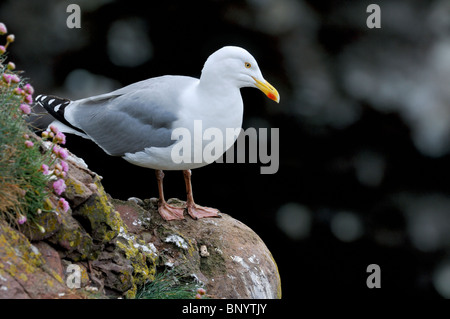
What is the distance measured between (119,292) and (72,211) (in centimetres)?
53

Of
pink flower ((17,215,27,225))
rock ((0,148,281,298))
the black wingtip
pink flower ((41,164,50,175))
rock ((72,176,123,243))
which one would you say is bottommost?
rock ((0,148,281,298))

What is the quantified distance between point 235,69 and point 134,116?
77 cm

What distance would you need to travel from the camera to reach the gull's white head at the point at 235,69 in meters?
4.18

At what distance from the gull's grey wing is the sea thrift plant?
0.88 m

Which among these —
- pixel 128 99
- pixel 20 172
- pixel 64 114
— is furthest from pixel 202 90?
pixel 20 172

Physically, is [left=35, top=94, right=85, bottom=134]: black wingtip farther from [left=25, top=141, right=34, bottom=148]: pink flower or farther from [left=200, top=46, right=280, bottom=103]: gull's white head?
[left=25, top=141, right=34, bottom=148]: pink flower

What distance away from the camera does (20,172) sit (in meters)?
3.34

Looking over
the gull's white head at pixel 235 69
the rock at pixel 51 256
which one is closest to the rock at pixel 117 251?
the rock at pixel 51 256

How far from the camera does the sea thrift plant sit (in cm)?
329

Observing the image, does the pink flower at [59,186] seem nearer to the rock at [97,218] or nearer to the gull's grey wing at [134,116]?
the rock at [97,218]

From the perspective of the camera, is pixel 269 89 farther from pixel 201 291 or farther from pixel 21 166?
pixel 21 166

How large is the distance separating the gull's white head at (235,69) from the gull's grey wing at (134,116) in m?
0.27

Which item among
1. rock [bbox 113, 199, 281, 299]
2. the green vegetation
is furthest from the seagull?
the green vegetation

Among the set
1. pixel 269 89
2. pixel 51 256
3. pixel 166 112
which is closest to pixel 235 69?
pixel 269 89
